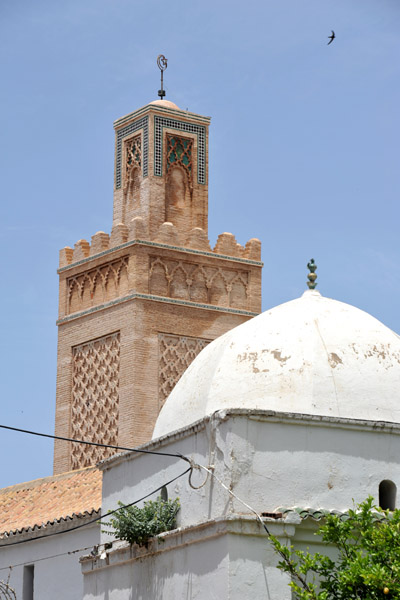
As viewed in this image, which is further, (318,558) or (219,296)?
(219,296)

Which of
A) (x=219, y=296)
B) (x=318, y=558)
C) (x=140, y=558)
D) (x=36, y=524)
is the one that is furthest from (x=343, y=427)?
(x=219, y=296)

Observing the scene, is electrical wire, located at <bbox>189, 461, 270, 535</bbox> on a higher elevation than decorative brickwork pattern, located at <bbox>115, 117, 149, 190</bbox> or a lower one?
lower

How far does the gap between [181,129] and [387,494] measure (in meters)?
10.7

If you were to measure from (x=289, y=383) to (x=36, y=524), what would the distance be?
6.18 m

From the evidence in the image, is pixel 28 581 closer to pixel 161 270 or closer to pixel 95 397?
pixel 95 397

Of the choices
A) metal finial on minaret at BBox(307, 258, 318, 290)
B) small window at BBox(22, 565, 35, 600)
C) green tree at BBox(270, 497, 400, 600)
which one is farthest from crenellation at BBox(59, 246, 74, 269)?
green tree at BBox(270, 497, 400, 600)

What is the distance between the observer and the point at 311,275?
13828 mm

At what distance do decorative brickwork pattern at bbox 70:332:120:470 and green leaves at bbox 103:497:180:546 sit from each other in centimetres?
720

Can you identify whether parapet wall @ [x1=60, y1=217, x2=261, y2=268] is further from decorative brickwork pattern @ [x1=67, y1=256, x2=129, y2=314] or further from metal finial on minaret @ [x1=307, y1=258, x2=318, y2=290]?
metal finial on minaret @ [x1=307, y1=258, x2=318, y2=290]

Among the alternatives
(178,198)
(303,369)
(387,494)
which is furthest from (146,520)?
(178,198)

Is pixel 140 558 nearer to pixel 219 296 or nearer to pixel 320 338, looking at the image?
pixel 320 338

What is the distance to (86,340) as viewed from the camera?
21422 millimetres

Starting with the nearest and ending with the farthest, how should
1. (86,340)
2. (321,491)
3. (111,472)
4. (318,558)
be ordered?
(318,558)
(321,491)
(111,472)
(86,340)

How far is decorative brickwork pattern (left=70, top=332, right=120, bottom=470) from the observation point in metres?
→ 20.5
